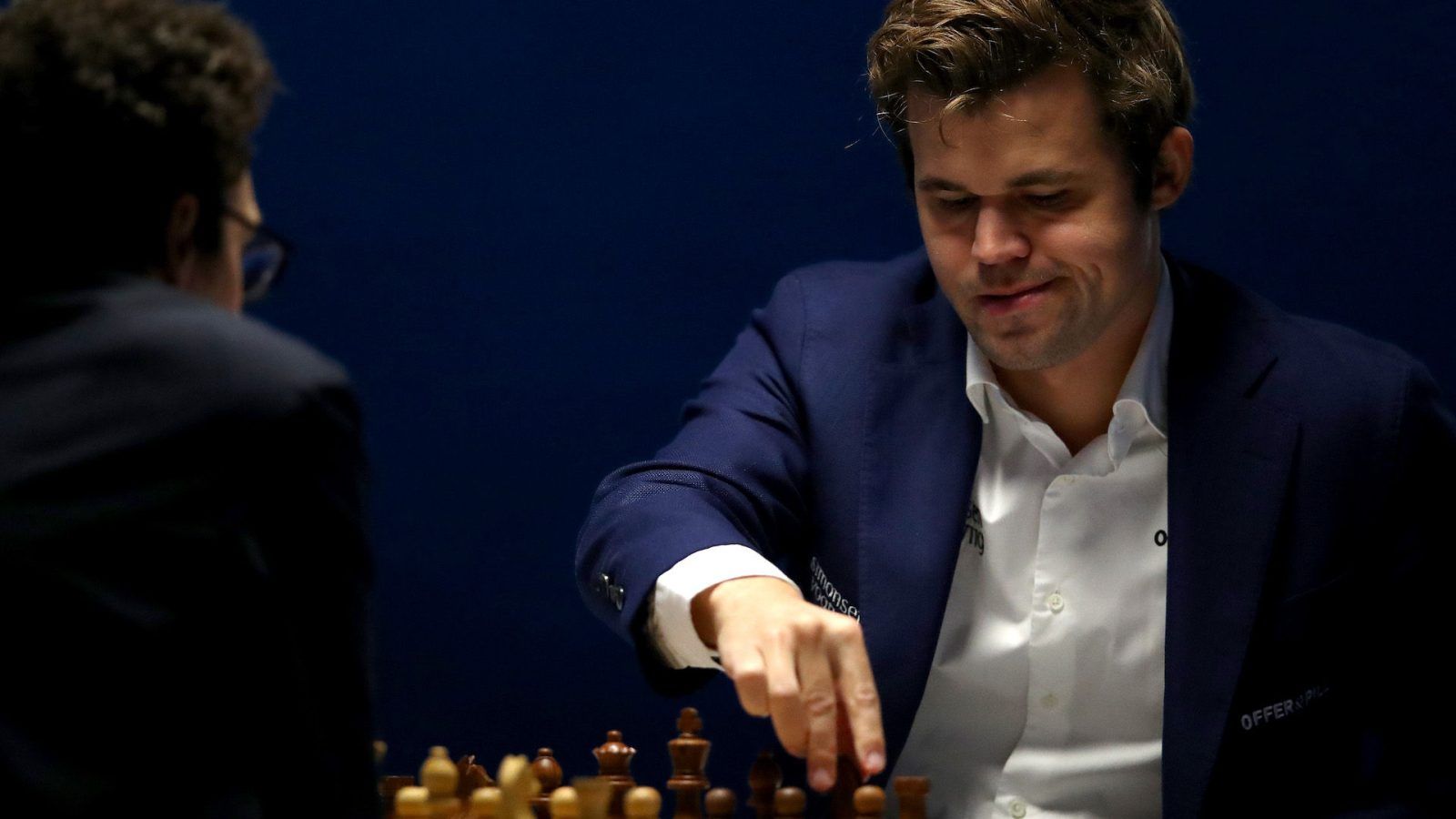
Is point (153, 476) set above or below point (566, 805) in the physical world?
above

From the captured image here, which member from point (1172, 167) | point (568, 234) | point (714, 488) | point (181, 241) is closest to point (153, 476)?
point (181, 241)

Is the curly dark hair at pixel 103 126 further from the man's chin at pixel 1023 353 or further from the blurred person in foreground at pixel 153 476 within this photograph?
the man's chin at pixel 1023 353

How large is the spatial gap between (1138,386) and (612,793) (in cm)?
72

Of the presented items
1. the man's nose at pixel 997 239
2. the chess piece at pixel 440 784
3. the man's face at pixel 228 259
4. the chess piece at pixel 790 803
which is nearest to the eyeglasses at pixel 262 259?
the man's face at pixel 228 259

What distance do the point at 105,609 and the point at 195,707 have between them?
7 cm

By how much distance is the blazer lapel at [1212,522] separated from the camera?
154 centimetres

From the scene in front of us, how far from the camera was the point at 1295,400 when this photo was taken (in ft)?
5.50

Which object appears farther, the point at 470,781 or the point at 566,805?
the point at 470,781

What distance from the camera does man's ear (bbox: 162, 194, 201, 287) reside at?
985mm

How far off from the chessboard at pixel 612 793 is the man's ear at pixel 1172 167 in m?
0.75

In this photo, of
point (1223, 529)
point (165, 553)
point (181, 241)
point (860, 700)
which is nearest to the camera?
point (165, 553)

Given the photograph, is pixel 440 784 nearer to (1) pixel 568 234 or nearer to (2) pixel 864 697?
(2) pixel 864 697

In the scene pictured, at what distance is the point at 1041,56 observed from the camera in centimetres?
165

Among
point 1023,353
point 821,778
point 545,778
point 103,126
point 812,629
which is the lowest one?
point 545,778
